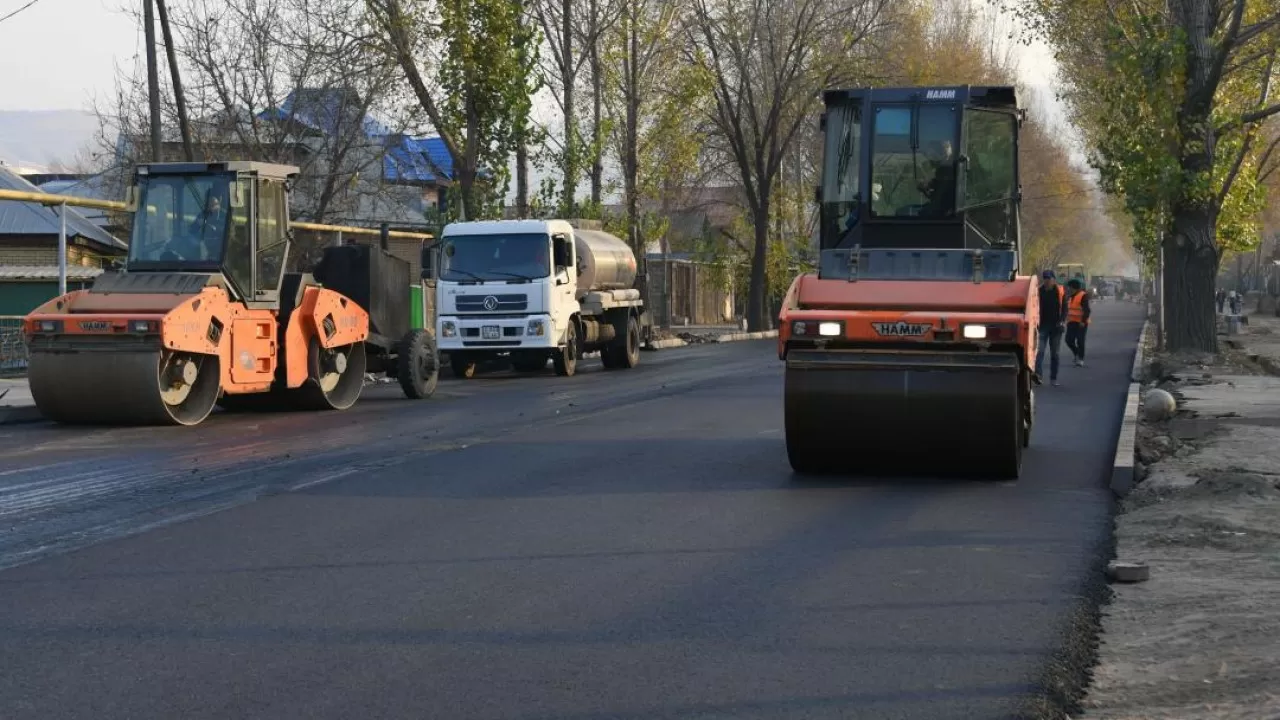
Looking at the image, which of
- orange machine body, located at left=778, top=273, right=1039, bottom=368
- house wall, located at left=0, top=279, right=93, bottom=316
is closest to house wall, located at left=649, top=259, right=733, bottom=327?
house wall, located at left=0, top=279, right=93, bottom=316

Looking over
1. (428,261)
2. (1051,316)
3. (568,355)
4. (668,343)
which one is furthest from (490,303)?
(668,343)

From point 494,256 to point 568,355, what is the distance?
2.21 metres

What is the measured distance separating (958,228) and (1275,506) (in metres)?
4.52

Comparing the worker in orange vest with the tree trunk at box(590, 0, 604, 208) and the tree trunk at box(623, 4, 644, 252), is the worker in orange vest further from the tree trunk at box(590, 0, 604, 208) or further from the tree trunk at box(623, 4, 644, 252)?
the tree trunk at box(590, 0, 604, 208)

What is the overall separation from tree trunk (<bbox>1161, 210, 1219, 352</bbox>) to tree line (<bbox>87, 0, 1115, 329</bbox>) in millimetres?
13462

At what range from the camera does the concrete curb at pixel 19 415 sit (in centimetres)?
1802

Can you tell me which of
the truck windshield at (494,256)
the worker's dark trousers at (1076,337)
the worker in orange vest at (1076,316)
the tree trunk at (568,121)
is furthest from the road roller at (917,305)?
the tree trunk at (568,121)

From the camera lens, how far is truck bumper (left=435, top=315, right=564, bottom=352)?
26.7m

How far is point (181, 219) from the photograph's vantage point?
1806 centimetres

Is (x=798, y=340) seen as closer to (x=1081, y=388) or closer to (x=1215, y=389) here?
(x=1215, y=389)

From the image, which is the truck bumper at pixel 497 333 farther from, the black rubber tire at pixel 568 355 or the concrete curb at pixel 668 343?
the concrete curb at pixel 668 343

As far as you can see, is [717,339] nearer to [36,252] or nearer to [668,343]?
[668,343]

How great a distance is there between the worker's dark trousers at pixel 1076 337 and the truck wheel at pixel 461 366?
10.9 meters

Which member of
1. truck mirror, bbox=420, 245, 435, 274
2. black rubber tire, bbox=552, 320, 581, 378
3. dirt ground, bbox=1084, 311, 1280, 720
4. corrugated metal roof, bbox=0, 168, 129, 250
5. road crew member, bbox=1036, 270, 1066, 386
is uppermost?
corrugated metal roof, bbox=0, 168, 129, 250
